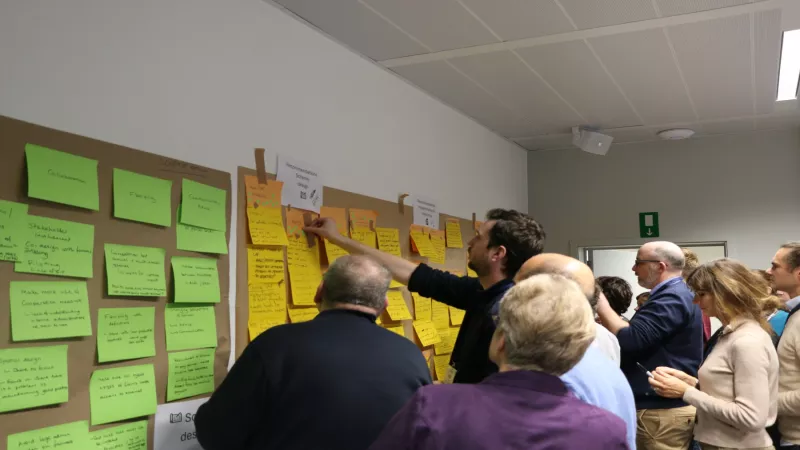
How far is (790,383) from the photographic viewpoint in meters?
2.29

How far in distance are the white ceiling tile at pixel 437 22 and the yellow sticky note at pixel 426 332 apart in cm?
130

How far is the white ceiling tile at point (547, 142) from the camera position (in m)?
4.41

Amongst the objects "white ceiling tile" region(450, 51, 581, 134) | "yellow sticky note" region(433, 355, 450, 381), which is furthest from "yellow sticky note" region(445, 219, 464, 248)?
"white ceiling tile" region(450, 51, 581, 134)

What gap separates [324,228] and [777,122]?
3.14 metres

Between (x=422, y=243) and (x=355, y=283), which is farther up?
(x=422, y=243)

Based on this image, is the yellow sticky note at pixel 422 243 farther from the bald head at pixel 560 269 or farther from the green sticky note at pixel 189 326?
the bald head at pixel 560 269

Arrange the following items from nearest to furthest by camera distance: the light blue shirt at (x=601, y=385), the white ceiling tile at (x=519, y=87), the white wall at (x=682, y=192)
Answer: the light blue shirt at (x=601, y=385)
the white ceiling tile at (x=519, y=87)
the white wall at (x=682, y=192)

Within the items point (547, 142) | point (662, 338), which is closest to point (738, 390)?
point (662, 338)

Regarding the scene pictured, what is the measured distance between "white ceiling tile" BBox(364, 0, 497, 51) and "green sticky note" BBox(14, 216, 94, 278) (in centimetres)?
128

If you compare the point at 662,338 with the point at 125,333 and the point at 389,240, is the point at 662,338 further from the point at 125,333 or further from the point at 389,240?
the point at 125,333

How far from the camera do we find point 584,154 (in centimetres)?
472

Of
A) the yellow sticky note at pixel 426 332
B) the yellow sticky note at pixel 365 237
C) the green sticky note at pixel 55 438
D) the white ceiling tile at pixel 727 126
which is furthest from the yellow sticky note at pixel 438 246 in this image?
the green sticky note at pixel 55 438

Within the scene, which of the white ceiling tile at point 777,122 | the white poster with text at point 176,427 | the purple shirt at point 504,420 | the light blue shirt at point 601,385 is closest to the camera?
the purple shirt at point 504,420

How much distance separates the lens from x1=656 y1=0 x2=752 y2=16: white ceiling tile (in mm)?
2307
